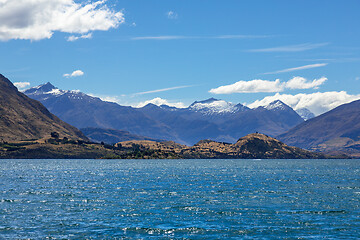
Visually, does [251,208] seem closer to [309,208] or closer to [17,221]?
[309,208]

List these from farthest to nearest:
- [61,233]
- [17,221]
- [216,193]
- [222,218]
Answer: [216,193] < [222,218] < [17,221] < [61,233]

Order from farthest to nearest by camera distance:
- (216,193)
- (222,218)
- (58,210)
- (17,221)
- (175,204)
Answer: (216,193) < (175,204) < (58,210) < (222,218) < (17,221)

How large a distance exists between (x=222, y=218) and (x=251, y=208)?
13.5m

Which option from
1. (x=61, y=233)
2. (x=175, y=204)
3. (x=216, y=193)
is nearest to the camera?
(x=61, y=233)

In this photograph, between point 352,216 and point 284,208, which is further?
point 284,208

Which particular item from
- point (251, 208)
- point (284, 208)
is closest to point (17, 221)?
point (251, 208)

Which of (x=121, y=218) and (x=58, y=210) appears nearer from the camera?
(x=121, y=218)

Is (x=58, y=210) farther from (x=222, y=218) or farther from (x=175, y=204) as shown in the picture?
(x=222, y=218)

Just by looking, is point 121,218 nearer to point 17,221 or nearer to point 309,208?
point 17,221

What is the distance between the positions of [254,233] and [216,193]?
54.0m

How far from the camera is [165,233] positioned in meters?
58.4

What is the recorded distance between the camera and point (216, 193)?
112 meters

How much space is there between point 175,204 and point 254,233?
32.5 m

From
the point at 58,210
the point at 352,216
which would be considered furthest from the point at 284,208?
the point at 58,210
